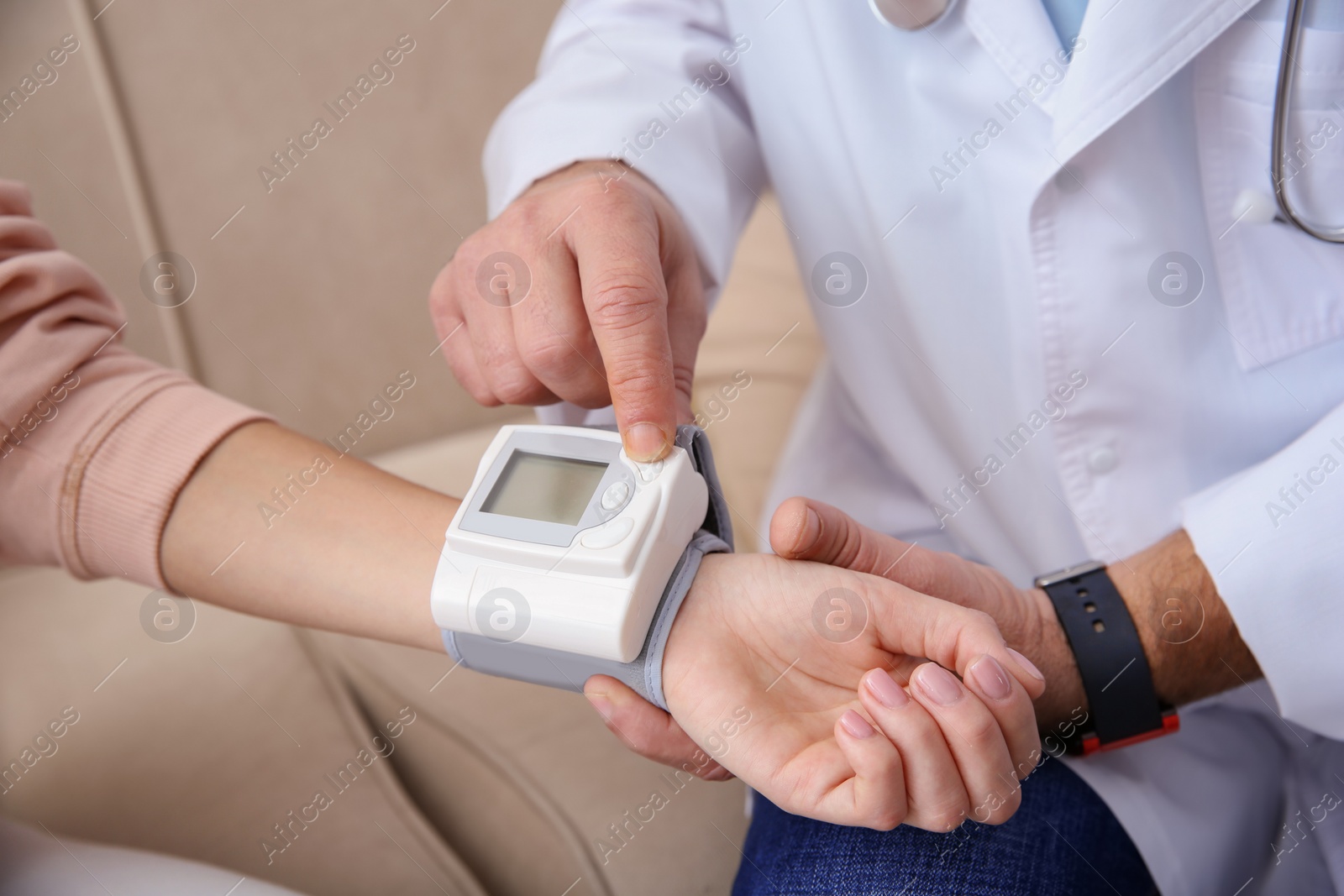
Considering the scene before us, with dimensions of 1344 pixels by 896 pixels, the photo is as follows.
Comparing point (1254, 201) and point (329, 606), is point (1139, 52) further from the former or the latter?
point (329, 606)

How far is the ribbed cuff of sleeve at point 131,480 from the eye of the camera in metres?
0.87

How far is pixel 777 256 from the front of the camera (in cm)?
191

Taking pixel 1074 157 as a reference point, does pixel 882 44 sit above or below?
above

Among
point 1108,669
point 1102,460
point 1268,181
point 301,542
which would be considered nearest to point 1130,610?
point 1108,669

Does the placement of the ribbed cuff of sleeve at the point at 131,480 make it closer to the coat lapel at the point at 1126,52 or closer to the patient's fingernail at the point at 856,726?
the patient's fingernail at the point at 856,726

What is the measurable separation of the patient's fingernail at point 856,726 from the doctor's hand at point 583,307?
0.81 ft

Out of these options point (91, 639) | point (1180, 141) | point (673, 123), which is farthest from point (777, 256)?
point (91, 639)

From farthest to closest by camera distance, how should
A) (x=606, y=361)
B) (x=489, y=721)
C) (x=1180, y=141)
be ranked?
(x=489, y=721)
(x=1180, y=141)
(x=606, y=361)

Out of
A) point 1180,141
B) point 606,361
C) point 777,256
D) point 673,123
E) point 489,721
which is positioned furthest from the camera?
point 777,256

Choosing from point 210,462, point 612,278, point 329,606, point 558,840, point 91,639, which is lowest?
point 558,840

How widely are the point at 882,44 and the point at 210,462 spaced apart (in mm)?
797

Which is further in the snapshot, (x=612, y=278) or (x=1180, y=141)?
(x=1180, y=141)

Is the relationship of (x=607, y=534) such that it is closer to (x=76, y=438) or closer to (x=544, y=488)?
(x=544, y=488)

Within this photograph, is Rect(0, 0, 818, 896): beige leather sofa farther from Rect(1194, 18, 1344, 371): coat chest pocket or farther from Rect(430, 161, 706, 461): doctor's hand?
Rect(1194, 18, 1344, 371): coat chest pocket
